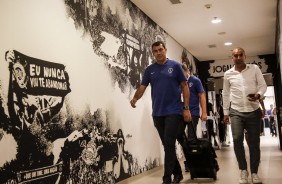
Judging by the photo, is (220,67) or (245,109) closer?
(245,109)

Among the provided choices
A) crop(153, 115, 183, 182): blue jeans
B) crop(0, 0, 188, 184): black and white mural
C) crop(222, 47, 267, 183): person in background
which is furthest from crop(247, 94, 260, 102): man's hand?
crop(0, 0, 188, 184): black and white mural

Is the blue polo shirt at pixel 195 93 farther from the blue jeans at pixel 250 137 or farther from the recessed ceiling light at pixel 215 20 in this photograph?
the recessed ceiling light at pixel 215 20

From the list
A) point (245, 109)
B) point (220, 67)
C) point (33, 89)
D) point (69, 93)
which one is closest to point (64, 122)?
point (69, 93)

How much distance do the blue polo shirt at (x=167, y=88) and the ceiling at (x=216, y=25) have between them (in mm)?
2022

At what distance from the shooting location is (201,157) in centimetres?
366

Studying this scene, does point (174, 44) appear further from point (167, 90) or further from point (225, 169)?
point (167, 90)

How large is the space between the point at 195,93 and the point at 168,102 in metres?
1.40

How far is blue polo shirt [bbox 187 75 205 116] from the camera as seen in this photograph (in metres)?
4.52

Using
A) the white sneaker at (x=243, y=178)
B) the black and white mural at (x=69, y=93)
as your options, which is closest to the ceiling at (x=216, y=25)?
the black and white mural at (x=69, y=93)

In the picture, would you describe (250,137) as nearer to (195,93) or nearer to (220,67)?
(195,93)

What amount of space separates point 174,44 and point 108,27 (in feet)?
11.9

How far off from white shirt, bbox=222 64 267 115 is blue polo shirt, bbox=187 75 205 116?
0.89 meters

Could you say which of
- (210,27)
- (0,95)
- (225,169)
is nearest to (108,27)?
(0,95)

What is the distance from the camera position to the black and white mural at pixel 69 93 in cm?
248
